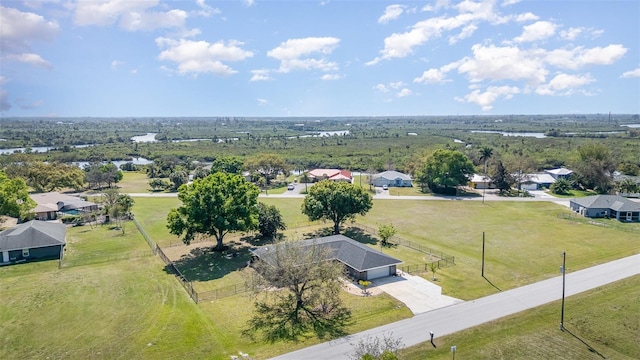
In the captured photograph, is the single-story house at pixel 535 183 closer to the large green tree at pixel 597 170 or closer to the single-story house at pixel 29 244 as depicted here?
the large green tree at pixel 597 170

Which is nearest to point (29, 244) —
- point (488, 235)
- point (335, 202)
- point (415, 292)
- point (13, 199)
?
point (13, 199)

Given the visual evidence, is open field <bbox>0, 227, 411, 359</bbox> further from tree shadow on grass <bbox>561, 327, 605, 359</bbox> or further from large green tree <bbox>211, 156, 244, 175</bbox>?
large green tree <bbox>211, 156, 244, 175</bbox>

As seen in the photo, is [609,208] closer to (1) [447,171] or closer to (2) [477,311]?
(1) [447,171]

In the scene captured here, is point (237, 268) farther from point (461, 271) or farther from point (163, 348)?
point (461, 271)

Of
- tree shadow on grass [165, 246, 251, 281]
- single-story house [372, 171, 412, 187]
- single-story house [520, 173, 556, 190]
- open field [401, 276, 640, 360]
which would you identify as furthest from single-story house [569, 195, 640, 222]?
tree shadow on grass [165, 246, 251, 281]

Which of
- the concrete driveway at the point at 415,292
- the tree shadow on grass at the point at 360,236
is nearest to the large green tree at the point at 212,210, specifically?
the tree shadow on grass at the point at 360,236
